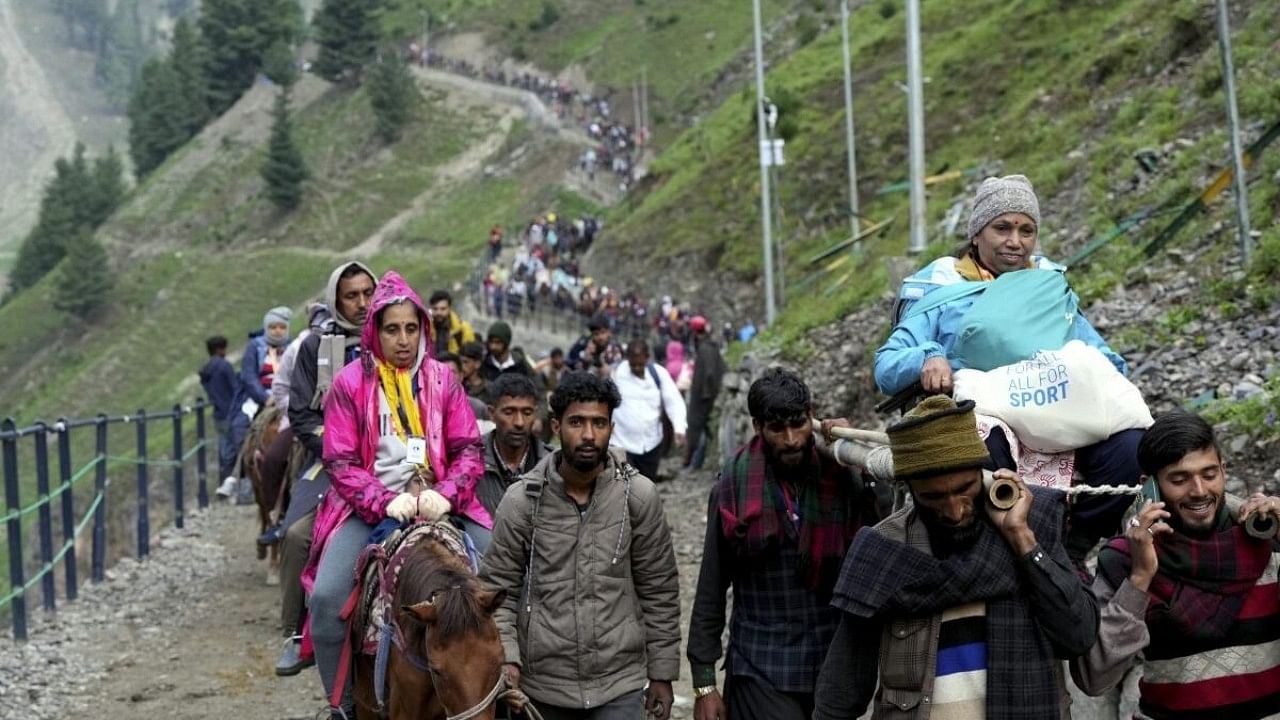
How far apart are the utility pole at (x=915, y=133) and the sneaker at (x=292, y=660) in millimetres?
11279

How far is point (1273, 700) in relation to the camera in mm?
4535

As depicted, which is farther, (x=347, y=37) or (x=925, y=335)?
(x=347, y=37)

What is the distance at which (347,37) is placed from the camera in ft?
365

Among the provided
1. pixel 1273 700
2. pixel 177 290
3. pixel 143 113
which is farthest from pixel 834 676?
pixel 143 113

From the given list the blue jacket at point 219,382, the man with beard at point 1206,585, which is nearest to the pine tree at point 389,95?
the blue jacket at point 219,382

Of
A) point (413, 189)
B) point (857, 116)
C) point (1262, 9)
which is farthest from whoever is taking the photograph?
point (413, 189)

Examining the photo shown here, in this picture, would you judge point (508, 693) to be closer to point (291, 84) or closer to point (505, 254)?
point (505, 254)

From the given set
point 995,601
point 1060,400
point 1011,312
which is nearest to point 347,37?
point 1011,312

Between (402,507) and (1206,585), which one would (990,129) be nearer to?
(402,507)

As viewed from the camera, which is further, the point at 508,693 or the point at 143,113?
the point at 143,113

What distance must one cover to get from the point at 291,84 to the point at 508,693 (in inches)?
4444

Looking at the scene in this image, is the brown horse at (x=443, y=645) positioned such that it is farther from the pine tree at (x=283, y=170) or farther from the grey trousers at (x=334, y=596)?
the pine tree at (x=283, y=170)

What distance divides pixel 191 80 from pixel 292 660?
12148cm

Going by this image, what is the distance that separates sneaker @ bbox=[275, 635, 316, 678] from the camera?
27.3 feet
